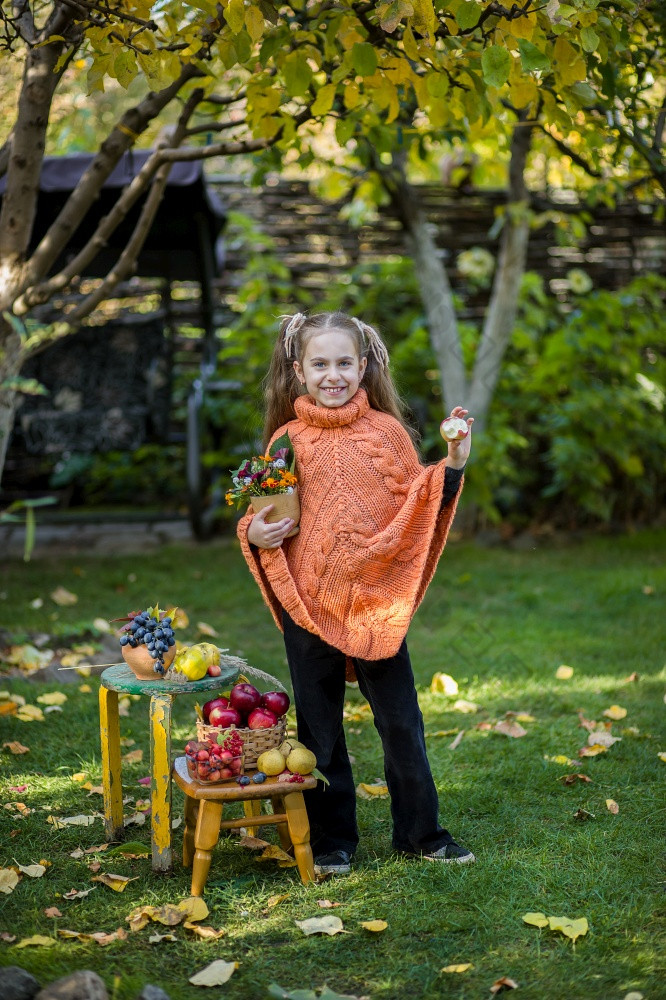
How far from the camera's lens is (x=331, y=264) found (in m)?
8.02

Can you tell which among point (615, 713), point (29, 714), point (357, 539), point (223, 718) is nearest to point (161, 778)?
point (223, 718)

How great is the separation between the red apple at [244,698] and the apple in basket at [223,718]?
31 mm

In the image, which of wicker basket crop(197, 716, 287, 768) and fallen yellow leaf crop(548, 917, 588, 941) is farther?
wicker basket crop(197, 716, 287, 768)

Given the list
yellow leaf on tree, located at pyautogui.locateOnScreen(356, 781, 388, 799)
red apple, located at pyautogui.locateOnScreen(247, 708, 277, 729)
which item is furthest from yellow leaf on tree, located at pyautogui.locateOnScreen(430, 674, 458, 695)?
red apple, located at pyautogui.locateOnScreen(247, 708, 277, 729)

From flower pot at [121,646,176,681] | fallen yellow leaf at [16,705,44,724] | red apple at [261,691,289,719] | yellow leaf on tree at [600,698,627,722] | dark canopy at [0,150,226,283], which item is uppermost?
dark canopy at [0,150,226,283]

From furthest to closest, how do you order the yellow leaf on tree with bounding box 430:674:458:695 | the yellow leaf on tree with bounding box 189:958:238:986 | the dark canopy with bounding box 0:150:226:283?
1. the dark canopy with bounding box 0:150:226:283
2. the yellow leaf on tree with bounding box 430:674:458:695
3. the yellow leaf on tree with bounding box 189:958:238:986

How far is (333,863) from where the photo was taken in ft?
8.93

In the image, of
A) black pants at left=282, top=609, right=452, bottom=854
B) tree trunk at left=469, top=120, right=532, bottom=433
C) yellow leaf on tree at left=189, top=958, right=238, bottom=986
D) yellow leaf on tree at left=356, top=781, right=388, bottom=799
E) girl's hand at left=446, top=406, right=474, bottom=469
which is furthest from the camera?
tree trunk at left=469, top=120, right=532, bottom=433

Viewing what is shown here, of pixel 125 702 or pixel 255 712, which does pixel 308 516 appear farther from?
pixel 125 702

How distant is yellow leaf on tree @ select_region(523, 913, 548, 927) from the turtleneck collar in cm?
132

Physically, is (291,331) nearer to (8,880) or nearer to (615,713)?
(8,880)

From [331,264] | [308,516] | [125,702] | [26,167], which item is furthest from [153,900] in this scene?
[331,264]

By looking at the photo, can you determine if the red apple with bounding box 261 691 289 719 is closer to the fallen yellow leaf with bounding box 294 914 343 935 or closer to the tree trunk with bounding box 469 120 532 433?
the fallen yellow leaf with bounding box 294 914 343 935

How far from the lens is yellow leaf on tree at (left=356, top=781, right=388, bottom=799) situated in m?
3.25
